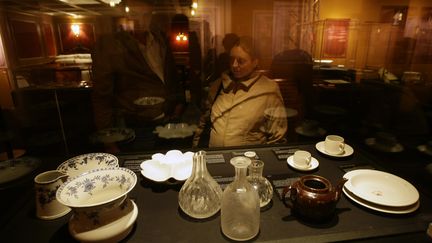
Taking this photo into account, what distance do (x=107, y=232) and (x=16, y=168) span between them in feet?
2.56

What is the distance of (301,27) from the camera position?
5.67ft

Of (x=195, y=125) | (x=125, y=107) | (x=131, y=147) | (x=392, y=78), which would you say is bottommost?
(x=131, y=147)

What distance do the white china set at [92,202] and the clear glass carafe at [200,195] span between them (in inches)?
6.7

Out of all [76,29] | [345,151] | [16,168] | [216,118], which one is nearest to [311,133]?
[345,151]

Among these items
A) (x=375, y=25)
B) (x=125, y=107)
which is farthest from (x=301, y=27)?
(x=125, y=107)

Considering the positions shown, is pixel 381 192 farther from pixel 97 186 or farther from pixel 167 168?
pixel 97 186

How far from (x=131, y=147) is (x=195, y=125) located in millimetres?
454

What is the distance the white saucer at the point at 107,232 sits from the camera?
69cm

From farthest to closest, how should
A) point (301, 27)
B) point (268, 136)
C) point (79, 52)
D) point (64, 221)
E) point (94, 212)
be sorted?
point (301, 27) < point (268, 136) < point (79, 52) < point (64, 221) < point (94, 212)

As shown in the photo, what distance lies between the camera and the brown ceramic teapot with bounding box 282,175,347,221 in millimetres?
790

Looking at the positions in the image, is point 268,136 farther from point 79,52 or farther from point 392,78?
point 79,52

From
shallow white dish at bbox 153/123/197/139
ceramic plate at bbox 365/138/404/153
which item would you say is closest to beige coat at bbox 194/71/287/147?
shallow white dish at bbox 153/123/197/139

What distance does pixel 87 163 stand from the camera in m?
1.06

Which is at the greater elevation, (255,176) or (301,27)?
(301,27)
